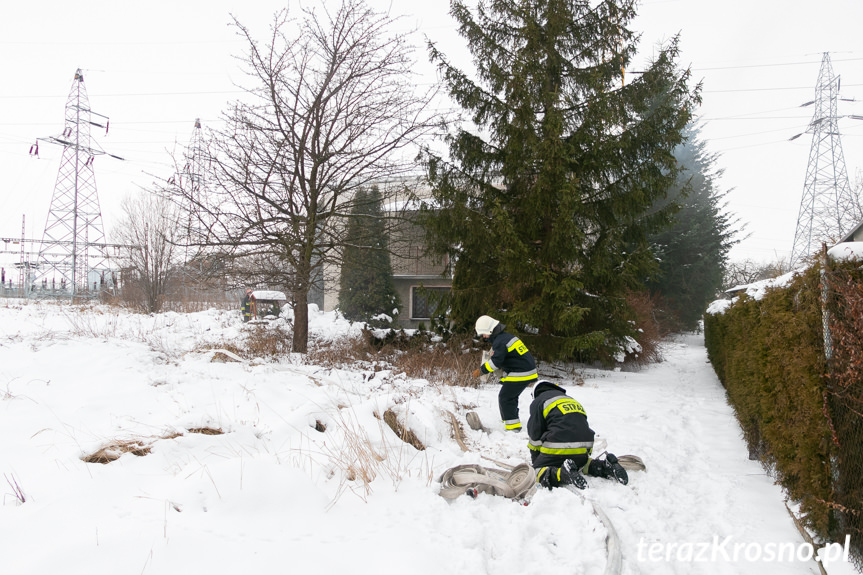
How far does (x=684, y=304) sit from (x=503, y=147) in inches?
601

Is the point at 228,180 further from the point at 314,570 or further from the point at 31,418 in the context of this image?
the point at 314,570

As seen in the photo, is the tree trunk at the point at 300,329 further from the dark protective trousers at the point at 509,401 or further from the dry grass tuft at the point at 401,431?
the dry grass tuft at the point at 401,431

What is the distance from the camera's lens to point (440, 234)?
10.3 meters

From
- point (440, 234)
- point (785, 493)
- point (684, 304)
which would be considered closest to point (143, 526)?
point (785, 493)

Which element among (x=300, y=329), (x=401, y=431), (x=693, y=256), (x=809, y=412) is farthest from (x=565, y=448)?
(x=693, y=256)

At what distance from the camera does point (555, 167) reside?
930 centimetres

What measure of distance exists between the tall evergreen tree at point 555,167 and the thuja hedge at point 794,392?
4336 millimetres

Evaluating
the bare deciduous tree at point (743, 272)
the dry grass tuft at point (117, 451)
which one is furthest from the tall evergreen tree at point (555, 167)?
the bare deciduous tree at point (743, 272)

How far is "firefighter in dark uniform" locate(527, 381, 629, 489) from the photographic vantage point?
3.97 meters

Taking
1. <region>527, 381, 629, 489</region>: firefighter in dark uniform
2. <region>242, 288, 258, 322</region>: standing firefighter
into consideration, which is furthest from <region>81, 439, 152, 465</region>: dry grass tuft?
<region>242, 288, 258, 322</region>: standing firefighter

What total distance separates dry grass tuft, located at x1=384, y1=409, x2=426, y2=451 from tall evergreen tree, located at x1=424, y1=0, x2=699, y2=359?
5.05 metres

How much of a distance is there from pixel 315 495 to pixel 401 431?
5.08ft

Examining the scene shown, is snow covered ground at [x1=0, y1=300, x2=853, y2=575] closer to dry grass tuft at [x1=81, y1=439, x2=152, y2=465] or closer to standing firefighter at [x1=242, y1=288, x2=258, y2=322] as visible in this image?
dry grass tuft at [x1=81, y1=439, x2=152, y2=465]

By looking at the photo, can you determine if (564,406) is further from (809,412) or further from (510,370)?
(510,370)
